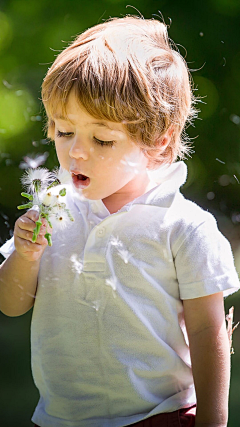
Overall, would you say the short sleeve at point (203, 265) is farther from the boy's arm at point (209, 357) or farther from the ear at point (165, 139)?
the ear at point (165, 139)

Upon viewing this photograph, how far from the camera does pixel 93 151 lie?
0.65m

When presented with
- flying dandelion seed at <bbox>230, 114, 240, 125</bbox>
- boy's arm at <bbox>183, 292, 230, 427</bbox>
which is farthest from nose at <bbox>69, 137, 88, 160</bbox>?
flying dandelion seed at <bbox>230, 114, 240, 125</bbox>

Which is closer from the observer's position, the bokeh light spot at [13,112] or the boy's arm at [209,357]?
the boy's arm at [209,357]

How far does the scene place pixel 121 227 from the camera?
2.31 feet

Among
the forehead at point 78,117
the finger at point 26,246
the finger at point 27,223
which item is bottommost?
the finger at point 26,246

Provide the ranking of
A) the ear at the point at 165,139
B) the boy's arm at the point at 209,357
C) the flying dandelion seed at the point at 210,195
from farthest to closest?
the flying dandelion seed at the point at 210,195, the ear at the point at 165,139, the boy's arm at the point at 209,357

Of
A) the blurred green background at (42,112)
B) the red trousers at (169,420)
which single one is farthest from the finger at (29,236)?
the blurred green background at (42,112)

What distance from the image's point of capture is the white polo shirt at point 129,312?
2.16 ft

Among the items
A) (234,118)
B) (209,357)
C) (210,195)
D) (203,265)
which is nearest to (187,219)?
(203,265)

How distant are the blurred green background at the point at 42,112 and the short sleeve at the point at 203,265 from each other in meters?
0.40

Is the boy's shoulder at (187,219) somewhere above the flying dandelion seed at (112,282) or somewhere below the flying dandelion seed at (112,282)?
above

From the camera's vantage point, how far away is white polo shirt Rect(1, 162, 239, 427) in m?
0.66

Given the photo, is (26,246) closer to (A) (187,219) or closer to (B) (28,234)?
(B) (28,234)

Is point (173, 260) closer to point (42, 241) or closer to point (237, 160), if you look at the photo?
point (42, 241)
